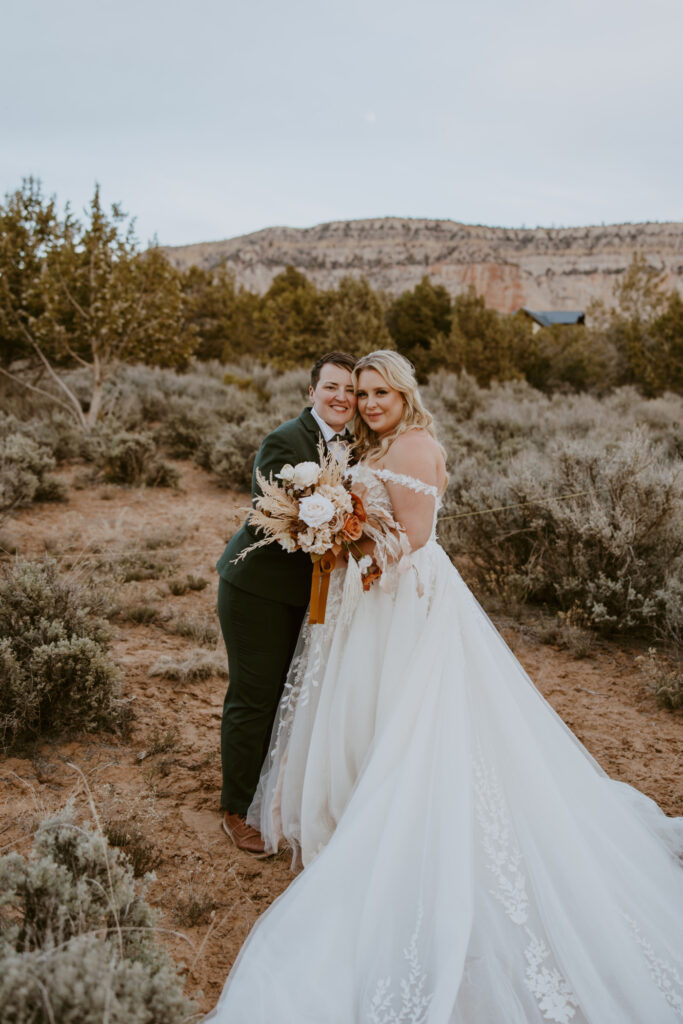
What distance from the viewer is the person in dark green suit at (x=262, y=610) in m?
3.15

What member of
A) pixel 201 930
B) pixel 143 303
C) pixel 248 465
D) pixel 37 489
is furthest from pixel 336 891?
pixel 143 303

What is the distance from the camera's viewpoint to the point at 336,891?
7.78 ft

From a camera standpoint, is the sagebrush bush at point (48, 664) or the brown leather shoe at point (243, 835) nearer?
the brown leather shoe at point (243, 835)

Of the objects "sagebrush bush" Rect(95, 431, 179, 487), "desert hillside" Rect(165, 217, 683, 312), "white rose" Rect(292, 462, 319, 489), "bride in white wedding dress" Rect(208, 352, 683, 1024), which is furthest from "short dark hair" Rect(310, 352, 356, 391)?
"desert hillside" Rect(165, 217, 683, 312)

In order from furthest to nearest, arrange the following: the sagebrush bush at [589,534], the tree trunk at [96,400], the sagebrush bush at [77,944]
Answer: the tree trunk at [96,400], the sagebrush bush at [589,534], the sagebrush bush at [77,944]

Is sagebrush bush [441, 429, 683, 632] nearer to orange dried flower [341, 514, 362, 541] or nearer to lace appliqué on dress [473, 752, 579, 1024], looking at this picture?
lace appliqué on dress [473, 752, 579, 1024]

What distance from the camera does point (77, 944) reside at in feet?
5.20

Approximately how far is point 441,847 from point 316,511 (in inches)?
51.3

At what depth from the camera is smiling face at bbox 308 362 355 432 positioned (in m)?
3.19

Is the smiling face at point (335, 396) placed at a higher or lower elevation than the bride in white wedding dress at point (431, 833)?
higher

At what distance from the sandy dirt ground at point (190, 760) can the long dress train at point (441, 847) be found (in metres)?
0.34

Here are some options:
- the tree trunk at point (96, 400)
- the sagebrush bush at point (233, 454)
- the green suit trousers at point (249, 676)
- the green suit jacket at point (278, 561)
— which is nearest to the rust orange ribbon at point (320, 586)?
the green suit jacket at point (278, 561)

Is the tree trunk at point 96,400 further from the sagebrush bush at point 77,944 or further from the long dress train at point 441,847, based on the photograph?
the sagebrush bush at point 77,944

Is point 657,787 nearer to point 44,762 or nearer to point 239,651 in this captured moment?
point 239,651
